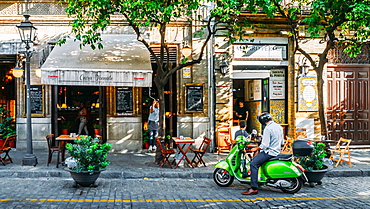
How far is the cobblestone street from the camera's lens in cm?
636

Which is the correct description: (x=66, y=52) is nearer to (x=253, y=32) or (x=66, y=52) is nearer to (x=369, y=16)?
(x=253, y=32)

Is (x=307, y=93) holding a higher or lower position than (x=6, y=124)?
higher

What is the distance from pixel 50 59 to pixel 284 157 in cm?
777

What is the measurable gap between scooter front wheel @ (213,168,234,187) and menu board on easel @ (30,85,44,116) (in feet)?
25.5

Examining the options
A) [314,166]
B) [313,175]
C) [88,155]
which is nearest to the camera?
[88,155]

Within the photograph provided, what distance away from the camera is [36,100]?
12562 mm

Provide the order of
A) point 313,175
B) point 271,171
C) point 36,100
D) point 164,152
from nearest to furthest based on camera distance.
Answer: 1. point 271,171
2. point 313,175
3. point 164,152
4. point 36,100

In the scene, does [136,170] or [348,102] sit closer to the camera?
[136,170]

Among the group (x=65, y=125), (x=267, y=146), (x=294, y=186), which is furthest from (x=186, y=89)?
(x=294, y=186)

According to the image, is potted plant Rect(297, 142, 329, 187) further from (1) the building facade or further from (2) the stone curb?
(1) the building facade

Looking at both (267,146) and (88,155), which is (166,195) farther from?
(267,146)

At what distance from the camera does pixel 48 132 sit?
41.2ft

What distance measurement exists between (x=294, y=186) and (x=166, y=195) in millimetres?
2736

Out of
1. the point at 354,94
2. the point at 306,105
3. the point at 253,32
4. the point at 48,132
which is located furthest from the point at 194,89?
the point at 354,94
